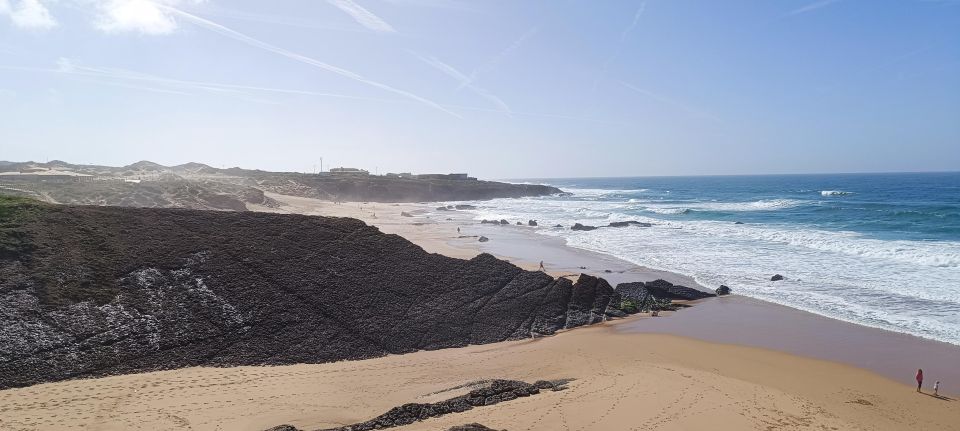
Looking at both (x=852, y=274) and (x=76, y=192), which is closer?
(x=852, y=274)

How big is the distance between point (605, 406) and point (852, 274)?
22219 millimetres

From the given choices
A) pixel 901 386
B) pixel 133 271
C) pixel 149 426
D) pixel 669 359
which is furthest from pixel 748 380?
pixel 133 271

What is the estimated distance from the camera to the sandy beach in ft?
37.4

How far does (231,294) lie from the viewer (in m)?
17.6

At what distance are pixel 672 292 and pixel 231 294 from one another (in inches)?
721

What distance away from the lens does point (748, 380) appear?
14484mm

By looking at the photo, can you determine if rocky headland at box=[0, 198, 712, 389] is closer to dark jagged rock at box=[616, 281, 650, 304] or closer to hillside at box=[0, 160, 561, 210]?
dark jagged rock at box=[616, 281, 650, 304]

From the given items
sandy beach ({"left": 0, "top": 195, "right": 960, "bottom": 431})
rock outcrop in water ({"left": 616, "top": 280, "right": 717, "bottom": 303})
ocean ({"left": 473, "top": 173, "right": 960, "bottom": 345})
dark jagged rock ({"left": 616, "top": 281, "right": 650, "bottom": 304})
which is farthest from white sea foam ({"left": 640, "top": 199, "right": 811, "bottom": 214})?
sandy beach ({"left": 0, "top": 195, "right": 960, "bottom": 431})

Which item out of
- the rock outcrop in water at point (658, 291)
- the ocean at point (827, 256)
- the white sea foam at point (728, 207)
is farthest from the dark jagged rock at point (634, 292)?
the white sea foam at point (728, 207)

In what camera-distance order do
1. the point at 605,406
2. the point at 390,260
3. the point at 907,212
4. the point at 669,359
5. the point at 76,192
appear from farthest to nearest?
the point at 907,212 → the point at 76,192 → the point at 390,260 → the point at 669,359 → the point at 605,406

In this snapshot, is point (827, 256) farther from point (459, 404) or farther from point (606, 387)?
point (459, 404)

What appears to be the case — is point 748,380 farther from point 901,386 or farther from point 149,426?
point 149,426

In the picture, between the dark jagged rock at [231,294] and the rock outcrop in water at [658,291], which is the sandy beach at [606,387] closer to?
the dark jagged rock at [231,294]

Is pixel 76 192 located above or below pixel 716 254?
above
